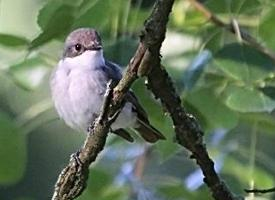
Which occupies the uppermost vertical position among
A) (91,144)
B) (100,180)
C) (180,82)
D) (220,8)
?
(220,8)

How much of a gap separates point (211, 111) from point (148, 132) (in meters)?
0.13

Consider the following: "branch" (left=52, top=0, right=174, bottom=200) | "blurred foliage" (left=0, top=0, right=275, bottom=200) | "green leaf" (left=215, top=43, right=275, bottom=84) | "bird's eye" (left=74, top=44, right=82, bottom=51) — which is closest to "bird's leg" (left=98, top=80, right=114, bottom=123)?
"branch" (left=52, top=0, right=174, bottom=200)

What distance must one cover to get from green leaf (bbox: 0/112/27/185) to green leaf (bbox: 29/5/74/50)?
0.15 m

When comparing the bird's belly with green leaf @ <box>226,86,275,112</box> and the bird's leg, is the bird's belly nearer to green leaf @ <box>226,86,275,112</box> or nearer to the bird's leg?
green leaf @ <box>226,86,275,112</box>

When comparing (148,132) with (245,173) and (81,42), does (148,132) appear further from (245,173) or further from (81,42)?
(245,173)

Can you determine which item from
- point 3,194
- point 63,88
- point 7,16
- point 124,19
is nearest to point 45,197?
point 3,194

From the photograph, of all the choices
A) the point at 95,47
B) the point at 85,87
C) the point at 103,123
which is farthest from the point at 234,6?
the point at 103,123

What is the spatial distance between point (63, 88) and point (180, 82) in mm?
341

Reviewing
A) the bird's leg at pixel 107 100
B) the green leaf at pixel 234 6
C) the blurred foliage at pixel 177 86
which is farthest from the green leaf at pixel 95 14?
the bird's leg at pixel 107 100

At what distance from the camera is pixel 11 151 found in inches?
76.6

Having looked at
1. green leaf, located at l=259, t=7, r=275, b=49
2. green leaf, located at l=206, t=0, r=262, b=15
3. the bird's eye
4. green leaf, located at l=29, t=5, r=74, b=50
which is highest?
green leaf, located at l=206, t=0, r=262, b=15

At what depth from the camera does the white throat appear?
2.12 metres

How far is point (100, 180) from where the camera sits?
2150mm

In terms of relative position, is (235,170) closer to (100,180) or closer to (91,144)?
(100,180)
